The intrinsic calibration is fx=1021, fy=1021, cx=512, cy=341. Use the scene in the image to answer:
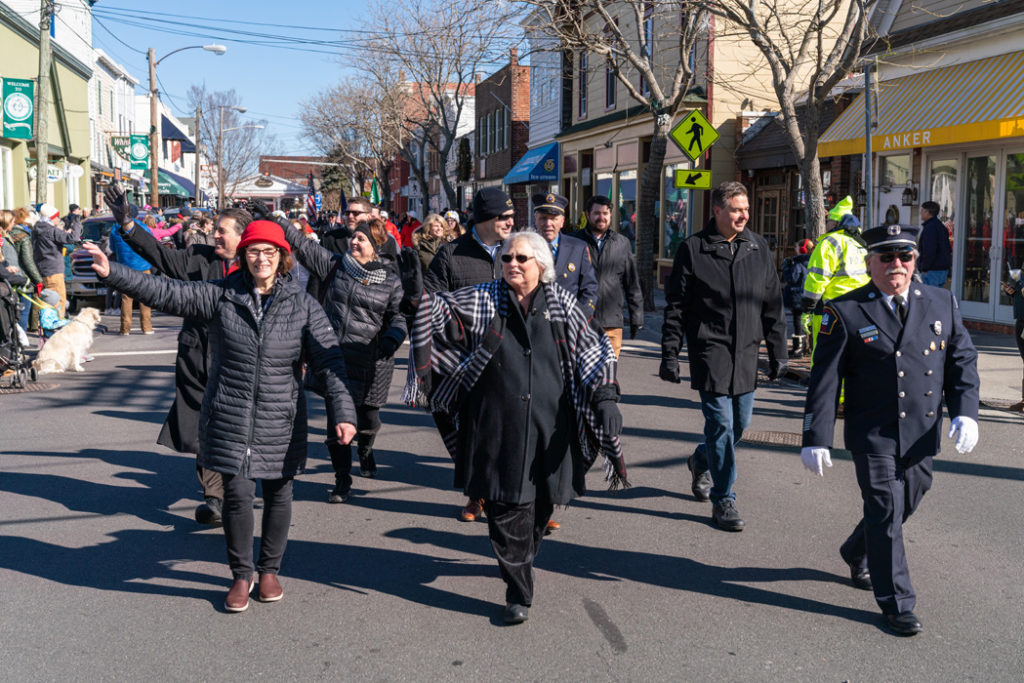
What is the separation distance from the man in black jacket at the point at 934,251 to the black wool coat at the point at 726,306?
886cm

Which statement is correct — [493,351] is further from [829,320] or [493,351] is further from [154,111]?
[154,111]

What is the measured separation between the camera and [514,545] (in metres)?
4.54

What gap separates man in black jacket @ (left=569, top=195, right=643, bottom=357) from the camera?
8.38 metres

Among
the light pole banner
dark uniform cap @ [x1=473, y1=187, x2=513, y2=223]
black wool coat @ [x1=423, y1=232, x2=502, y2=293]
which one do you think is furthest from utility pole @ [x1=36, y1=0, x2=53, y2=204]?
dark uniform cap @ [x1=473, y1=187, x2=513, y2=223]

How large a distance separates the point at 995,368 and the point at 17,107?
77.1ft

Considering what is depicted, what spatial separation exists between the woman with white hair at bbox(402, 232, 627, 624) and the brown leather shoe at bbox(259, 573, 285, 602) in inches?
39.9

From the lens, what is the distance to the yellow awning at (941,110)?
13586 mm

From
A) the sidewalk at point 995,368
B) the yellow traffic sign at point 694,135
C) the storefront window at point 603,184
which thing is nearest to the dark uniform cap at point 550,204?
the sidewalk at point 995,368

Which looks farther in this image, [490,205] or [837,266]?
[837,266]

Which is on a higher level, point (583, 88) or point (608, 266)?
point (583, 88)

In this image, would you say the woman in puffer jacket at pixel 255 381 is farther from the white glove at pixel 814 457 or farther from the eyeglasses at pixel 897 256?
the eyeglasses at pixel 897 256

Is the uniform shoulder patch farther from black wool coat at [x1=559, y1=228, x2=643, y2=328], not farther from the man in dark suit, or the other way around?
black wool coat at [x1=559, y1=228, x2=643, y2=328]

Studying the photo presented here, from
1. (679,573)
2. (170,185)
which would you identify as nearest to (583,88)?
(679,573)

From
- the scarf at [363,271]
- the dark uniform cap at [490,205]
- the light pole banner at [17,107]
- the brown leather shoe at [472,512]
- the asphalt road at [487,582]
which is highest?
the light pole banner at [17,107]
